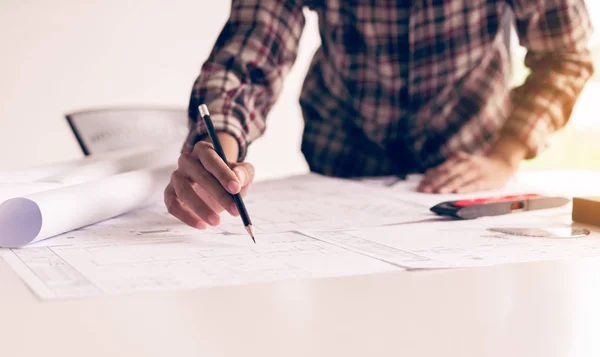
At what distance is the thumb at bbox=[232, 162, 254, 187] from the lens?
0.80m

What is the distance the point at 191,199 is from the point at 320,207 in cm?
18

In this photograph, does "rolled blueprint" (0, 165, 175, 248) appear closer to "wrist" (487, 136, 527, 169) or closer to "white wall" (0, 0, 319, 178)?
"wrist" (487, 136, 527, 169)

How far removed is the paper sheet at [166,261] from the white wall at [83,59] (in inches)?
82.8

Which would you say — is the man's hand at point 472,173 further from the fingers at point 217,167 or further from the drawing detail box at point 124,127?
the drawing detail box at point 124,127

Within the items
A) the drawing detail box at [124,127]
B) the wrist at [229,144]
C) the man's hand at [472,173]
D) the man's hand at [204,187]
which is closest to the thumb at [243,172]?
the man's hand at [204,187]

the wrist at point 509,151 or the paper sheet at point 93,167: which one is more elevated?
the paper sheet at point 93,167

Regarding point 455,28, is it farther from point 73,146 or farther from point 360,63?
point 73,146

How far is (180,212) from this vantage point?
776 millimetres

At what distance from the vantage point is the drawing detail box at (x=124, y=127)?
54.8 inches

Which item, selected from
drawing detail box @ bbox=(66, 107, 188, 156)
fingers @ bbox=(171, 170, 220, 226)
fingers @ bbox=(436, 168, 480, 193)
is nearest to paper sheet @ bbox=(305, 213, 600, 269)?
fingers @ bbox=(171, 170, 220, 226)

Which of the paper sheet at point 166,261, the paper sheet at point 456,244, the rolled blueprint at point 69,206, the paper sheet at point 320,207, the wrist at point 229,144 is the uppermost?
the wrist at point 229,144

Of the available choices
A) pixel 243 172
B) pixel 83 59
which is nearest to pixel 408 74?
pixel 243 172

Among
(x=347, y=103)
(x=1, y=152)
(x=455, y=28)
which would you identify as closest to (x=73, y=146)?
(x=1, y=152)

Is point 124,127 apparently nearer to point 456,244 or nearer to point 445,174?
point 445,174
